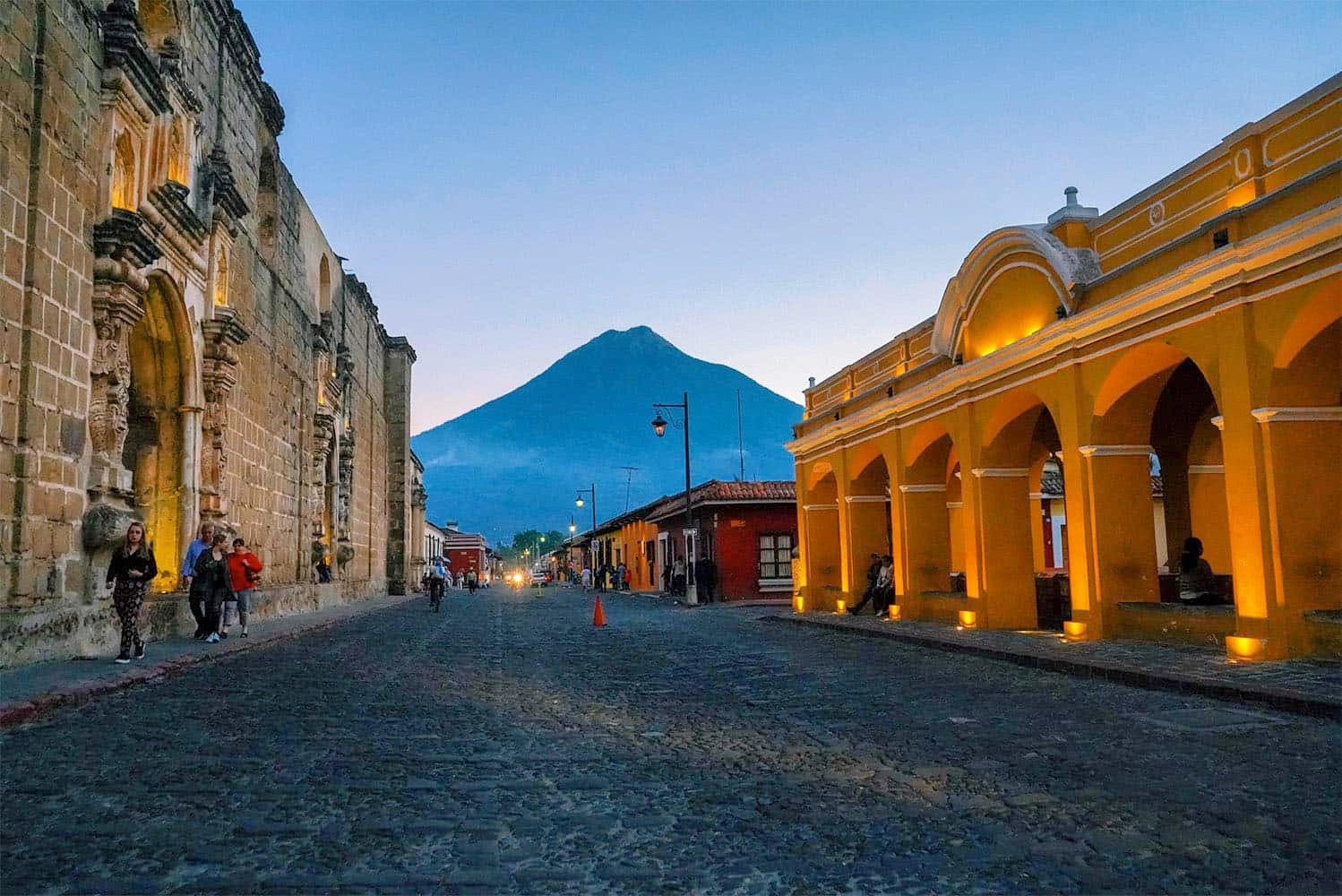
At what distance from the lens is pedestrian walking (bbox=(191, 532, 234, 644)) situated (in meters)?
13.7

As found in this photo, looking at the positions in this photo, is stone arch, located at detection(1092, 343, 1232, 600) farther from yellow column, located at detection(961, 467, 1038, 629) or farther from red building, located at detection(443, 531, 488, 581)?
red building, located at detection(443, 531, 488, 581)

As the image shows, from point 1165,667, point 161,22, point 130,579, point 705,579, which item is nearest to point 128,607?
point 130,579

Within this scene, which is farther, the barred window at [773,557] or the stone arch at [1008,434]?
the barred window at [773,557]

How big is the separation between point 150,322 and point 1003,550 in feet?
43.1

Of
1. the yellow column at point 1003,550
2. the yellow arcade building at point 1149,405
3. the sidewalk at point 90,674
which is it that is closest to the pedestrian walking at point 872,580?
the yellow arcade building at point 1149,405

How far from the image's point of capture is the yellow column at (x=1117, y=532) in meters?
12.8

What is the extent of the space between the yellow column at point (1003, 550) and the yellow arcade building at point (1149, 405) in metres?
0.03

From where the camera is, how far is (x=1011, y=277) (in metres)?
15.1

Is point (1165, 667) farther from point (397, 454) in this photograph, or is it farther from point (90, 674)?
point (397, 454)

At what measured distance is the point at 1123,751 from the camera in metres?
6.06

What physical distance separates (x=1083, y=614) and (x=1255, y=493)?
3495 millimetres

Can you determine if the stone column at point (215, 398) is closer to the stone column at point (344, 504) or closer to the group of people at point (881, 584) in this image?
the group of people at point (881, 584)

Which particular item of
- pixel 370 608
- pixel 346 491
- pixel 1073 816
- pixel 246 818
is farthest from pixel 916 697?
pixel 346 491

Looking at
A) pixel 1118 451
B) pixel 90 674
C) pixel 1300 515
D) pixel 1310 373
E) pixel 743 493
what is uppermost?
pixel 743 493
